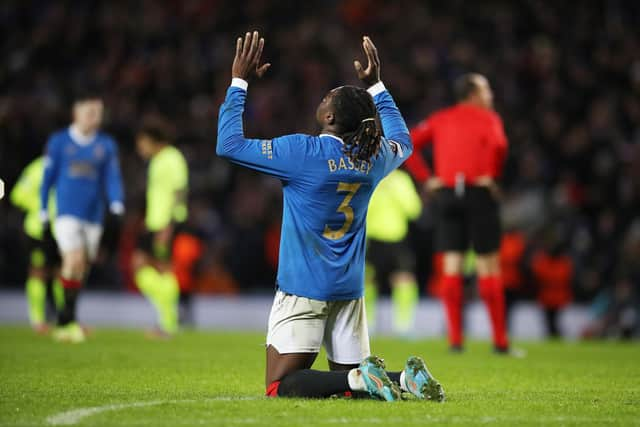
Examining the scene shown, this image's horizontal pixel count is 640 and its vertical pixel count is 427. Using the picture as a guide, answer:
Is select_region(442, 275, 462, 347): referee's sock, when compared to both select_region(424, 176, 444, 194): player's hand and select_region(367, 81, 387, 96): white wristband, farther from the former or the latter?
select_region(367, 81, 387, 96): white wristband

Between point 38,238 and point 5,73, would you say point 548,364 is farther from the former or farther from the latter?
point 5,73

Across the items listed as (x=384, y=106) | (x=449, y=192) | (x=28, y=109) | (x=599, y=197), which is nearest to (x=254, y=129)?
(x=28, y=109)

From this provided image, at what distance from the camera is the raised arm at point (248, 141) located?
5.10 meters

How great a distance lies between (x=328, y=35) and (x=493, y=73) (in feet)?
11.0

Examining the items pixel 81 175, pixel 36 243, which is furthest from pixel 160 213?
pixel 36 243

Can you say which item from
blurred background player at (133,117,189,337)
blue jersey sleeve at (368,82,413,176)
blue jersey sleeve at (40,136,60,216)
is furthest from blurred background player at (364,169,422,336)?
blue jersey sleeve at (368,82,413,176)

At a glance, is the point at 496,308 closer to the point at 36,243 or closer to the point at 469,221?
the point at 469,221

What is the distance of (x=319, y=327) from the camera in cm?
524

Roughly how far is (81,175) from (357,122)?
6.09 m

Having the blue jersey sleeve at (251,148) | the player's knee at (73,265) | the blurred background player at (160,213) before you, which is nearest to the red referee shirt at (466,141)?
the blurred background player at (160,213)

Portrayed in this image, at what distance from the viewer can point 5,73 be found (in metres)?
19.8

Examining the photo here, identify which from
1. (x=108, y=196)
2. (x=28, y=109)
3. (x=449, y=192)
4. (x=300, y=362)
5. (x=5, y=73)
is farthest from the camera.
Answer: (x=5, y=73)

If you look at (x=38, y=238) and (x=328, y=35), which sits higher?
(x=328, y=35)

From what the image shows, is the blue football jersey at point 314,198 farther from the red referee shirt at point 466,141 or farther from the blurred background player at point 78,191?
the blurred background player at point 78,191
